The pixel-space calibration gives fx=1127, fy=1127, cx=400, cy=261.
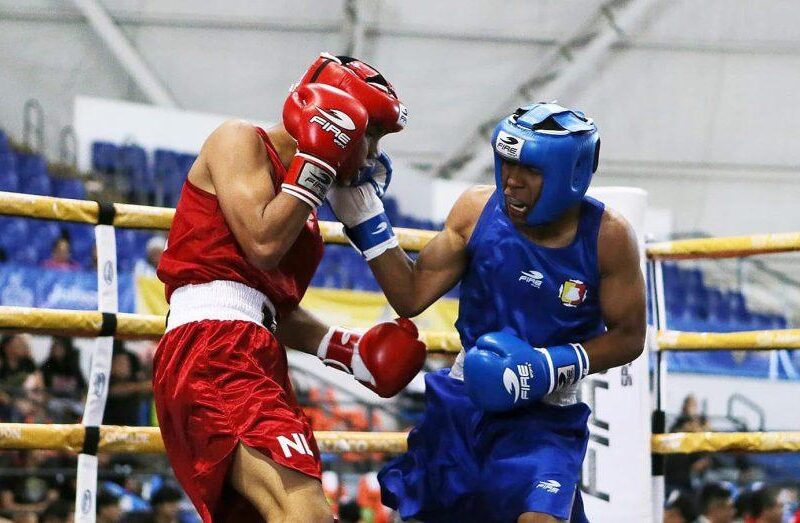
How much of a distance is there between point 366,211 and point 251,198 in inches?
13.6

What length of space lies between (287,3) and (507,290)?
10.2 m

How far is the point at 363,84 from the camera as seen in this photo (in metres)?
2.38

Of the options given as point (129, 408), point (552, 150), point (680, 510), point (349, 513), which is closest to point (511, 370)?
point (552, 150)

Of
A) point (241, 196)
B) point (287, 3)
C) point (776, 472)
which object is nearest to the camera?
point (241, 196)

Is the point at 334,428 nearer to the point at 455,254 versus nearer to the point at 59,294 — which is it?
the point at 59,294

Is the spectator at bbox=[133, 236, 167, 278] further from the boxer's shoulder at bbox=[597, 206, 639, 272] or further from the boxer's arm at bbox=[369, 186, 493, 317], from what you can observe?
the boxer's shoulder at bbox=[597, 206, 639, 272]

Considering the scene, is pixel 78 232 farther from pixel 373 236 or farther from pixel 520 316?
pixel 520 316

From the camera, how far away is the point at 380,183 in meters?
2.57

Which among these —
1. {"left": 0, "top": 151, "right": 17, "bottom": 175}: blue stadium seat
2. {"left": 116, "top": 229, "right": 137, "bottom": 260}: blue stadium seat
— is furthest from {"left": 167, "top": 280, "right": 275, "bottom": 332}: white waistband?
{"left": 0, "top": 151, "right": 17, "bottom": 175}: blue stadium seat

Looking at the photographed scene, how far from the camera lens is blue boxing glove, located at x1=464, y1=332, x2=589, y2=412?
237 cm

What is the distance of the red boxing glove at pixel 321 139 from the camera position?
7.34ft

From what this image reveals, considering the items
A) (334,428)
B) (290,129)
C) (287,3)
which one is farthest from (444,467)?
(287,3)

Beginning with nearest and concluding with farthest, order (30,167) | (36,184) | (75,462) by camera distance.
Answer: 1. (75,462)
2. (36,184)
3. (30,167)

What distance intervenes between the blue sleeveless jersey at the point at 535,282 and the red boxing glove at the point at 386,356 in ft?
0.53
